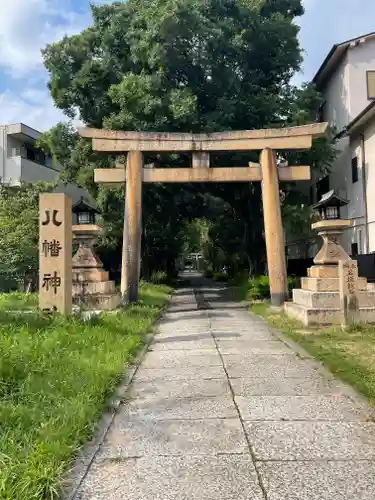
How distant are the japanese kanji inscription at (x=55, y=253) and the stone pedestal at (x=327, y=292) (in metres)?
5.33

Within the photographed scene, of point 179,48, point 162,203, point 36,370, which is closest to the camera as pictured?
point 36,370

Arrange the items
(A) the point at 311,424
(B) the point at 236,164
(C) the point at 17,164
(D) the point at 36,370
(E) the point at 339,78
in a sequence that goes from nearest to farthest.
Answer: (A) the point at 311,424
(D) the point at 36,370
(B) the point at 236,164
(E) the point at 339,78
(C) the point at 17,164

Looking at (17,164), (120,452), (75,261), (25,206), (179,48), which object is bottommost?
(120,452)

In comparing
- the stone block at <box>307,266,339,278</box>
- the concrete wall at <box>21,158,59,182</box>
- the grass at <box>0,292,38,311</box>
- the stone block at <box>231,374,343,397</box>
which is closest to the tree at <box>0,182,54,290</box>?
the grass at <box>0,292,38,311</box>

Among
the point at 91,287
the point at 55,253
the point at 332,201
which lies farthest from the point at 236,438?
the point at 91,287

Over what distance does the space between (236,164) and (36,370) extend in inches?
577

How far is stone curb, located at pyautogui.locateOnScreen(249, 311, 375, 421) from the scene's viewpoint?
16.8 feet

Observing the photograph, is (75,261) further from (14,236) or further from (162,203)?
(162,203)

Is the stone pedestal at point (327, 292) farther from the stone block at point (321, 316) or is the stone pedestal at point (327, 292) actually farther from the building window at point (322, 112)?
the building window at point (322, 112)

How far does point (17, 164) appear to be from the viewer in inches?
1023

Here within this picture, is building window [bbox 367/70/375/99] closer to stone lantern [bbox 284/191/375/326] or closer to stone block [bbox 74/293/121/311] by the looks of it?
stone lantern [bbox 284/191/375/326]

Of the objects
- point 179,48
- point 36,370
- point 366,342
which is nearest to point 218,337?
point 366,342

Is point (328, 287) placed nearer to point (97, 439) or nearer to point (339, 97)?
point (97, 439)

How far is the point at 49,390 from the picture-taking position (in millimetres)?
5039
